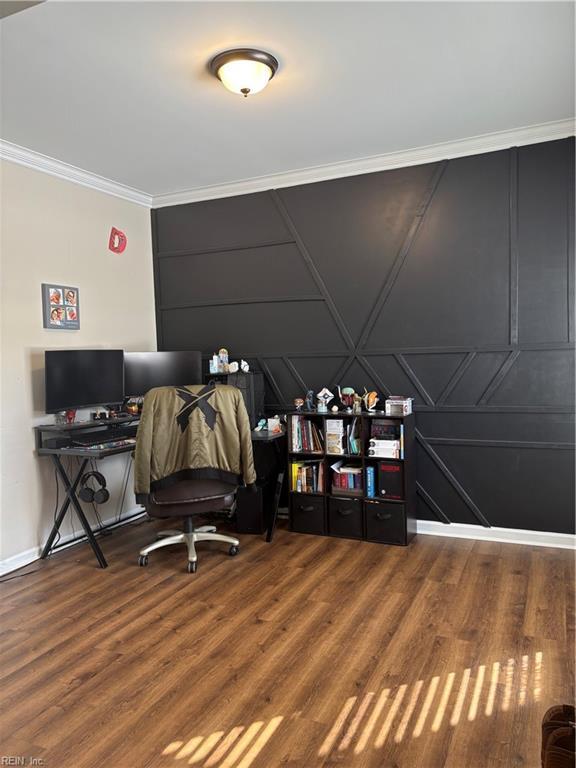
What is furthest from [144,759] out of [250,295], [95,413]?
[250,295]

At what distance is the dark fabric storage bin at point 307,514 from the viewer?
4211 mm

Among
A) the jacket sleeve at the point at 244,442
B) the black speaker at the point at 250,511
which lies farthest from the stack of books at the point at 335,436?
the jacket sleeve at the point at 244,442

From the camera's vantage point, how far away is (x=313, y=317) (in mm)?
4543

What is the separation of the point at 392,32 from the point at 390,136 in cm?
129

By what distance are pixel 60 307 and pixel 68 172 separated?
40.1 inches

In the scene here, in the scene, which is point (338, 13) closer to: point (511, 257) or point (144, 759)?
point (511, 257)

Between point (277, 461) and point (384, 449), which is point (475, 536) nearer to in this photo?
point (384, 449)

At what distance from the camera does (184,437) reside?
3.49m

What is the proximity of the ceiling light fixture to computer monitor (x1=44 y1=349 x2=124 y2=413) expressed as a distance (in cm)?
209

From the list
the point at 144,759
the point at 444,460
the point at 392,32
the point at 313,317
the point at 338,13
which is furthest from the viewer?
the point at 313,317

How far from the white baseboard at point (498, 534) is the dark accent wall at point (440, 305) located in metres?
0.05

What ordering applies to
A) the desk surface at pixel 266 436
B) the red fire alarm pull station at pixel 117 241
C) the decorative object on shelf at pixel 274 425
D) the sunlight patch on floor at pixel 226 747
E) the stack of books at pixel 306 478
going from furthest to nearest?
the red fire alarm pull station at pixel 117 241 → the decorative object on shelf at pixel 274 425 → the stack of books at pixel 306 478 → the desk surface at pixel 266 436 → the sunlight patch on floor at pixel 226 747

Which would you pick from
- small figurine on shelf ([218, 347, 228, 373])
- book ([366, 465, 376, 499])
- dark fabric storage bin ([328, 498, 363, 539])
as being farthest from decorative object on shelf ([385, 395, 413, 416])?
small figurine on shelf ([218, 347, 228, 373])

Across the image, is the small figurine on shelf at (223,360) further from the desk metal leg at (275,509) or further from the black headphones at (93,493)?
the black headphones at (93,493)
